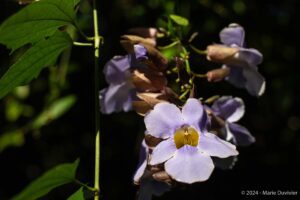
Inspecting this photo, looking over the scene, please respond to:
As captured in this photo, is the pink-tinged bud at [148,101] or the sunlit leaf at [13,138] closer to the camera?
the pink-tinged bud at [148,101]

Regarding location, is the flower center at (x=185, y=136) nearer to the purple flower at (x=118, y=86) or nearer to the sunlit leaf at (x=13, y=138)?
the purple flower at (x=118, y=86)

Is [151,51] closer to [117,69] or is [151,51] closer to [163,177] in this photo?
[117,69]

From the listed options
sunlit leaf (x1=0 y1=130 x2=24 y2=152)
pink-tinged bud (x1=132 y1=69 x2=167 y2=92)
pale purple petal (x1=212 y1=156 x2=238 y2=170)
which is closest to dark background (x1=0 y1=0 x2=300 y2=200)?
sunlit leaf (x1=0 y1=130 x2=24 y2=152)

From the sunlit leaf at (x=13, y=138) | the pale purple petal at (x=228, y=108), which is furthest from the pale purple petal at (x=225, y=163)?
the sunlit leaf at (x=13, y=138)

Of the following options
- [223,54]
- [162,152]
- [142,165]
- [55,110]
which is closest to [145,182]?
[142,165]

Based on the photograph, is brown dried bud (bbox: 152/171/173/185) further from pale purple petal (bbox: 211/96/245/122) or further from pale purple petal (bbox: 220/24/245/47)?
pale purple petal (bbox: 220/24/245/47)
